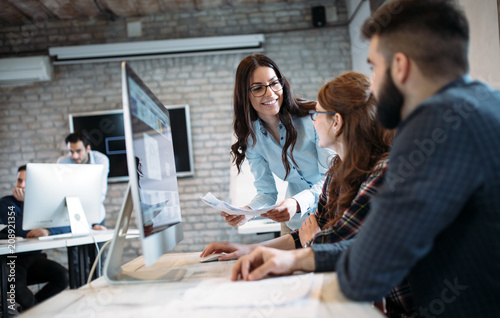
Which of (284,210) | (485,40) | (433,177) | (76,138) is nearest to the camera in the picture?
(433,177)

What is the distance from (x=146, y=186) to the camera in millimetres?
1112

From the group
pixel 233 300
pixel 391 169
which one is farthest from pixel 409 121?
pixel 233 300

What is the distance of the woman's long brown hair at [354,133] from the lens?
1.27 metres

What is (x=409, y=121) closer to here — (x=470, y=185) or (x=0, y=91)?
(x=470, y=185)

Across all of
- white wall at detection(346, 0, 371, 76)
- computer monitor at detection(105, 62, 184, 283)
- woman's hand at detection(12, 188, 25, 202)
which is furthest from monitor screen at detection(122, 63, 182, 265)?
white wall at detection(346, 0, 371, 76)

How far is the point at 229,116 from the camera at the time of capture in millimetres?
5223

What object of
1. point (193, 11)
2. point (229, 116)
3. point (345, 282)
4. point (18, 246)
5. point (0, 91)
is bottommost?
point (18, 246)

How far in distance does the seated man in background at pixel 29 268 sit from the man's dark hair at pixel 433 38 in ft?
9.76

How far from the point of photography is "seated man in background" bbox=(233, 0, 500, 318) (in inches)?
26.3

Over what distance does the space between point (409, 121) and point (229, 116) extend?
454 centimetres

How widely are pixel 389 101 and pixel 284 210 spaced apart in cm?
99

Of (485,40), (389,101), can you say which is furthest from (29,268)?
(485,40)

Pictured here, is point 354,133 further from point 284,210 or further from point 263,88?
point 263,88

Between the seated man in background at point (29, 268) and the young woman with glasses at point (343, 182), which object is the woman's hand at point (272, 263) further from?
the seated man in background at point (29, 268)
